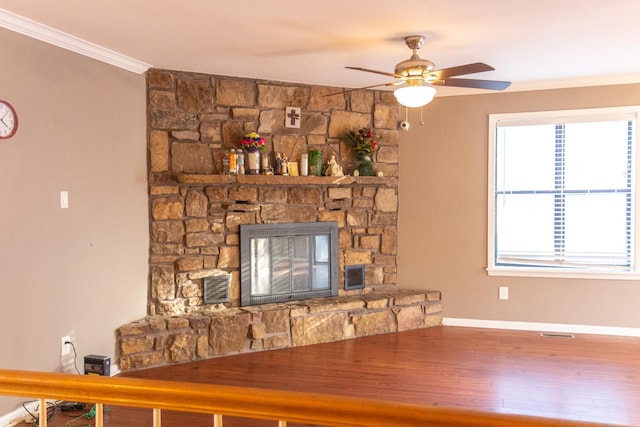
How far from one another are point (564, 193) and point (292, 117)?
9.23 feet

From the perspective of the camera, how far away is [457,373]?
3963 mm

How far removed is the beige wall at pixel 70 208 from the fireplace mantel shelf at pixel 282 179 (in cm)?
47

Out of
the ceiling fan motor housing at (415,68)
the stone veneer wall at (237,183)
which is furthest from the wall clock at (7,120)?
the ceiling fan motor housing at (415,68)

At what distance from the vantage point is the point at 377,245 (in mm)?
5395

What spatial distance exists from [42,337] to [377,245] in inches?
127

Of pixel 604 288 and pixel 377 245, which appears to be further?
pixel 377 245

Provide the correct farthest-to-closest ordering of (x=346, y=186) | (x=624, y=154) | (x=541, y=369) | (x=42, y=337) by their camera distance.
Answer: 1. (x=346, y=186)
2. (x=624, y=154)
3. (x=541, y=369)
4. (x=42, y=337)

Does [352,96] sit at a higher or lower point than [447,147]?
higher

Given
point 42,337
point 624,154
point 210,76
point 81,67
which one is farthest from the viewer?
point 624,154

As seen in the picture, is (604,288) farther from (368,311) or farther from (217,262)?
(217,262)

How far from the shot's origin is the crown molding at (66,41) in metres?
3.10

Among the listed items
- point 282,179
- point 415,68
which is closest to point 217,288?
point 282,179

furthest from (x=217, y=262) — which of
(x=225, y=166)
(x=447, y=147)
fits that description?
(x=447, y=147)

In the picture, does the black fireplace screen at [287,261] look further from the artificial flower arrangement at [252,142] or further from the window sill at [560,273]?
the window sill at [560,273]
